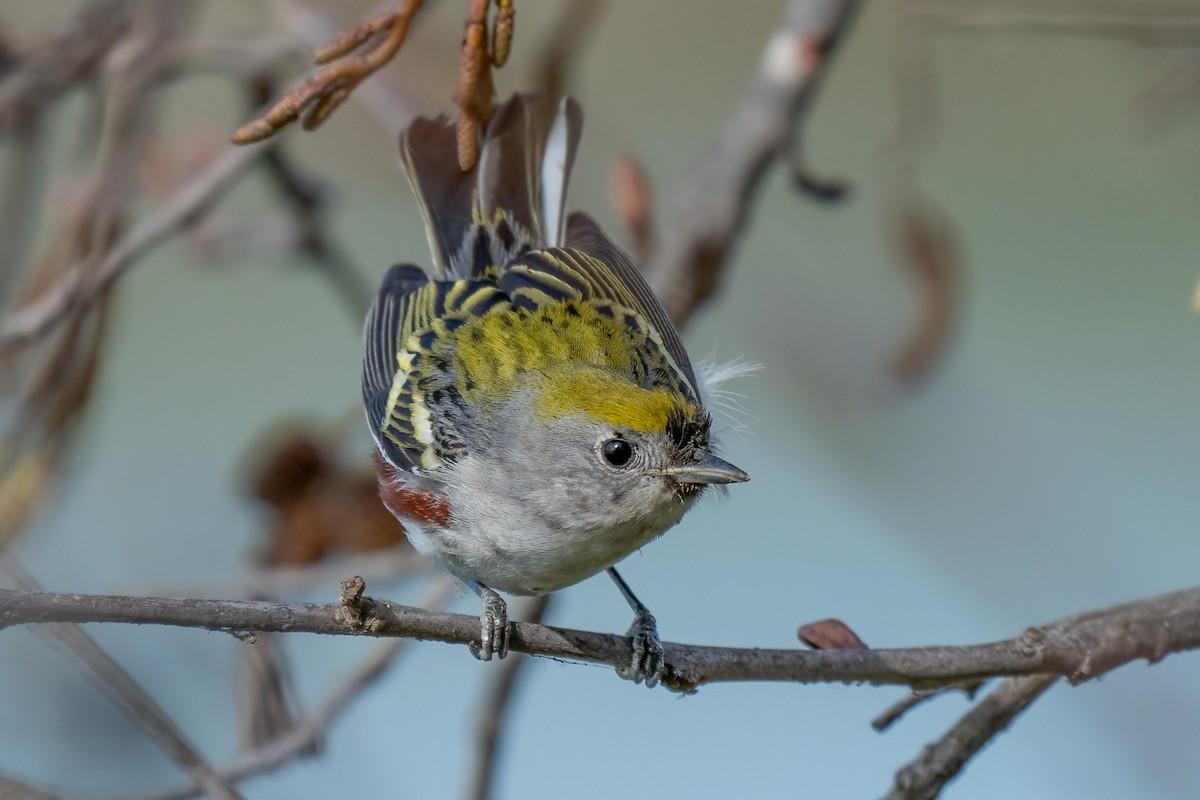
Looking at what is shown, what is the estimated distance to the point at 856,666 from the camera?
2480 millimetres

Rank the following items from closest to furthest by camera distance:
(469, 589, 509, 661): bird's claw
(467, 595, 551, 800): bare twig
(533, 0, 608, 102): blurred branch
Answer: (469, 589, 509, 661): bird's claw → (467, 595, 551, 800): bare twig → (533, 0, 608, 102): blurred branch

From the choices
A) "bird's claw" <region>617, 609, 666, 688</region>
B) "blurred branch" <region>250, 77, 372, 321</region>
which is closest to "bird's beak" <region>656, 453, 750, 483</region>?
"bird's claw" <region>617, 609, 666, 688</region>

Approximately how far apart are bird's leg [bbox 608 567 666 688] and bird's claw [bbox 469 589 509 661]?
293mm

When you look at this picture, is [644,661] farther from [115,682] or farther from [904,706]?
[115,682]

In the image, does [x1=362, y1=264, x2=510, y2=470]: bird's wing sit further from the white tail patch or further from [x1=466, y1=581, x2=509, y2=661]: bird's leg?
[x1=466, y1=581, x2=509, y2=661]: bird's leg

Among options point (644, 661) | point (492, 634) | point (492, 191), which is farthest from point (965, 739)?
point (492, 191)

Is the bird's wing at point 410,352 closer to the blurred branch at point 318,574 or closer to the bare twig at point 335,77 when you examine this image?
the blurred branch at point 318,574

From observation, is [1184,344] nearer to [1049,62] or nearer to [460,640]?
[1049,62]

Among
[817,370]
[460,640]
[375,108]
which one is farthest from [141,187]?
[460,640]

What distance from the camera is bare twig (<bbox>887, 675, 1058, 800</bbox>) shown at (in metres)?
2.49

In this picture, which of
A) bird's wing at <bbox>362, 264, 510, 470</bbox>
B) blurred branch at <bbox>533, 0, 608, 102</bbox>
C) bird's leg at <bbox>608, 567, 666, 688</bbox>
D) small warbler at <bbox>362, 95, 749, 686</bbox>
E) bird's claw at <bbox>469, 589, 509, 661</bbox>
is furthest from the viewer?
blurred branch at <bbox>533, 0, 608, 102</bbox>

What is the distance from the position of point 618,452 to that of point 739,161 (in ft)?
4.48

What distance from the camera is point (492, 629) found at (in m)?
2.43

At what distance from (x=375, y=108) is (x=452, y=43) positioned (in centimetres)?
95
